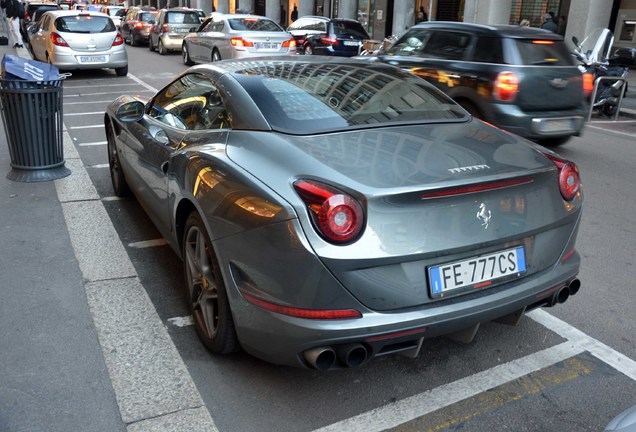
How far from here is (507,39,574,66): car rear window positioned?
26.1 feet

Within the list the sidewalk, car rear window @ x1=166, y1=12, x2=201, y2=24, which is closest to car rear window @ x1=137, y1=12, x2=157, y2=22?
car rear window @ x1=166, y1=12, x2=201, y2=24

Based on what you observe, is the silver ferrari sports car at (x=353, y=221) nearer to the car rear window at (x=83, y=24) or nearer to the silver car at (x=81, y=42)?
the silver car at (x=81, y=42)

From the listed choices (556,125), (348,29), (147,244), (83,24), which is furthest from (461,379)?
(348,29)

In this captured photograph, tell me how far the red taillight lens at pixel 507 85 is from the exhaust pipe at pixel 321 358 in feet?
19.8

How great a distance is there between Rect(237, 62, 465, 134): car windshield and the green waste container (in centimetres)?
333

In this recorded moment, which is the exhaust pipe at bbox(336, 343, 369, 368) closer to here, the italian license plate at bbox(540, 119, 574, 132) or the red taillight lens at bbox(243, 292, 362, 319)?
the red taillight lens at bbox(243, 292, 362, 319)

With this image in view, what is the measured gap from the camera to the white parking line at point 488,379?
2842 millimetres

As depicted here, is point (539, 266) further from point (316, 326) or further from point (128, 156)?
point (128, 156)

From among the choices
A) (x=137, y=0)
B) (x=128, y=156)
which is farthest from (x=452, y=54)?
(x=137, y=0)

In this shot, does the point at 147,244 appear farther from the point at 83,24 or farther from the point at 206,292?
the point at 83,24

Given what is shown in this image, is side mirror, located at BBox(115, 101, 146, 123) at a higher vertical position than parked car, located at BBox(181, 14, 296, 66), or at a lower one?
higher

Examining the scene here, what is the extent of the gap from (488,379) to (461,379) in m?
0.14

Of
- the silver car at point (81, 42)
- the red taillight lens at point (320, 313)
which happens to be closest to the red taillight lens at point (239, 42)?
the silver car at point (81, 42)

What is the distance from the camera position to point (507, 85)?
778 cm
